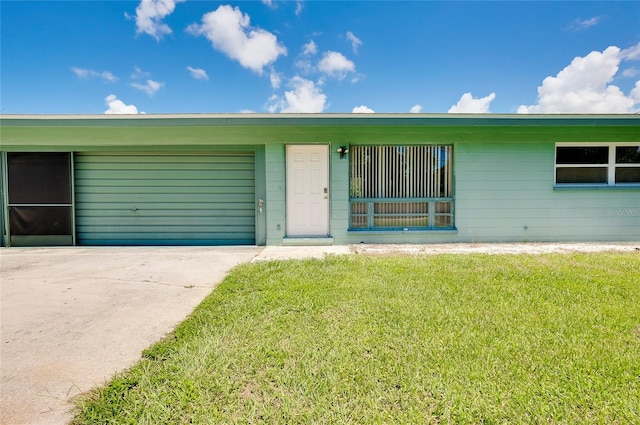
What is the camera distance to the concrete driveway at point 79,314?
5.64 ft

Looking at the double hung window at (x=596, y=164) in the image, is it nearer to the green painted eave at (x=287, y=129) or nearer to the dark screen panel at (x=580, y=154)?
the dark screen panel at (x=580, y=154)

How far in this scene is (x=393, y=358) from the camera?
1.94m

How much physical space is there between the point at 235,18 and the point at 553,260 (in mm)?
10097

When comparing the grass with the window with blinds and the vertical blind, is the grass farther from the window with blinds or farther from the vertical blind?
the vertical blind

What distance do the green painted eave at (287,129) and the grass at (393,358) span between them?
3.62m

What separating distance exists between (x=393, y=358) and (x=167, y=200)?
20.3 feet

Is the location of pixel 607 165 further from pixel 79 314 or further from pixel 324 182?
pixel 79 314

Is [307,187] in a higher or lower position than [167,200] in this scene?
higher

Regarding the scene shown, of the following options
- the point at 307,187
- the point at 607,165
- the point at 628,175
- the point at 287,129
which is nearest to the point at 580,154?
the point at 607,165

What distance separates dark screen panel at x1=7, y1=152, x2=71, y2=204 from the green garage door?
0.45 metres

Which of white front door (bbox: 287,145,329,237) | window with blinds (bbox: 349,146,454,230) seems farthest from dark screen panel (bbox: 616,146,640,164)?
white front door (bbox: 287,145,329,237)

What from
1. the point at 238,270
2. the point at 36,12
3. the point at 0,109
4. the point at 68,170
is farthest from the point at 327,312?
the point at 36,12

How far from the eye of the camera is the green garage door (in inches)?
256

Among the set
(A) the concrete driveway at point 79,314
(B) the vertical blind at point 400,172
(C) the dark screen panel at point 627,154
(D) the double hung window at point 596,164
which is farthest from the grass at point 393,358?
(C) the dark screen panel at point 627,154
